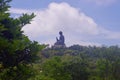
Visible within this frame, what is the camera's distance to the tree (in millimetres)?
18594

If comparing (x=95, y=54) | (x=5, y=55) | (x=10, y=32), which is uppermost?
(x=95, y=54)

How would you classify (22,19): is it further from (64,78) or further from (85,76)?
(85,76)

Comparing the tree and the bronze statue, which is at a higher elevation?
the bronze statue

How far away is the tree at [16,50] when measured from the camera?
Answer: 18594mm

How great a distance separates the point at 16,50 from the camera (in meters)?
18.8

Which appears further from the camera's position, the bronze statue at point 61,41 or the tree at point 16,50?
the bronze statue at point 61,41

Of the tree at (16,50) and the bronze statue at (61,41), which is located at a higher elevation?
the bronze statue at (61,41)

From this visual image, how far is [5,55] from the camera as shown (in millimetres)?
19094

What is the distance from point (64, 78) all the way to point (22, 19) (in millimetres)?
17675

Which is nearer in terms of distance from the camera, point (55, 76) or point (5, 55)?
point (5, 55)

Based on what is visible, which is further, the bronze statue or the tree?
the bronze statue

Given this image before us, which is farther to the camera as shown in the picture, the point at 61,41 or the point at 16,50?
the point at 61,41

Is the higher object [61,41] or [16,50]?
[61,41]

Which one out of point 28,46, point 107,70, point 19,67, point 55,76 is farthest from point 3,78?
point 107,70
